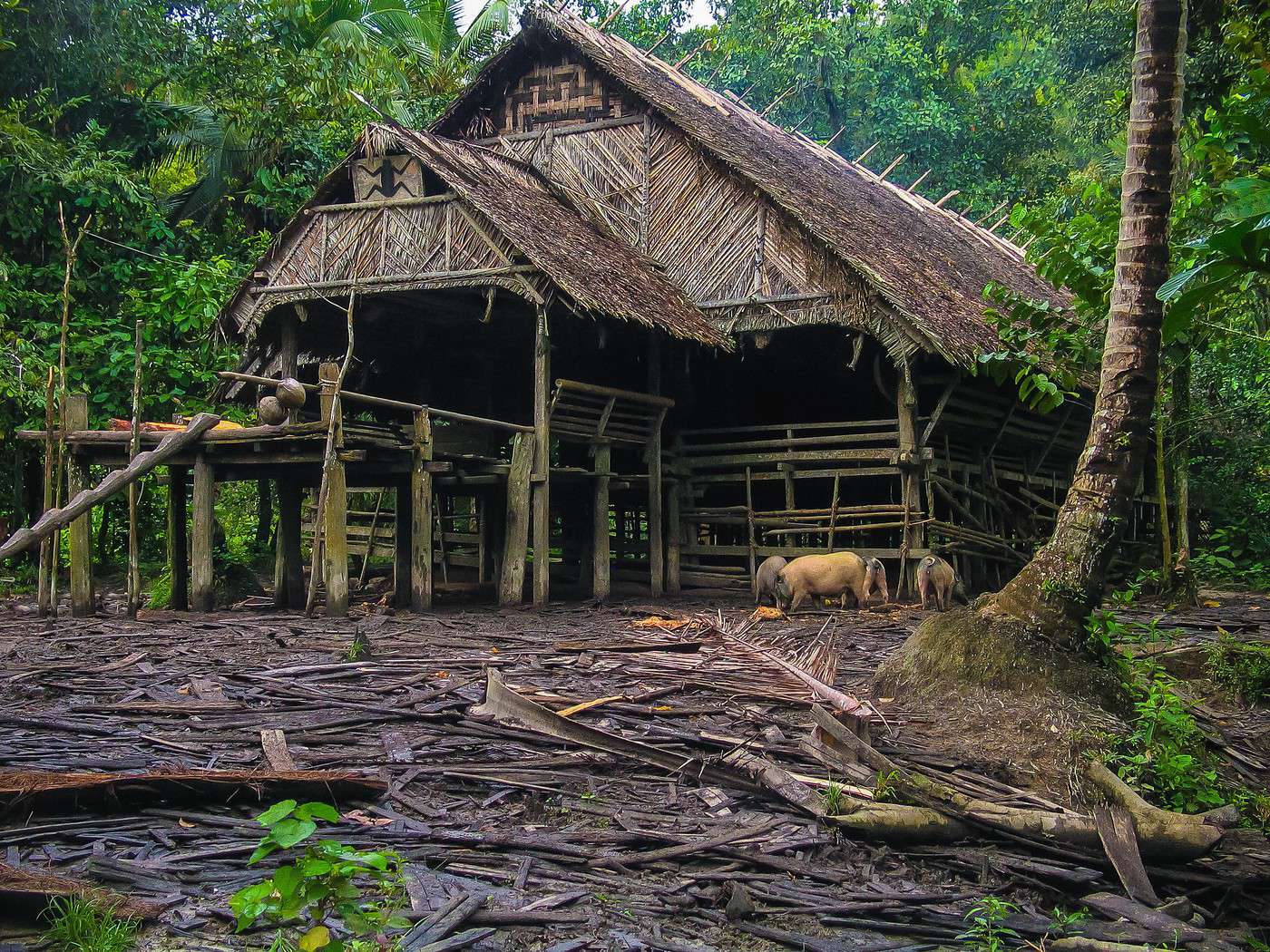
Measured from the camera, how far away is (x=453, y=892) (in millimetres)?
4133

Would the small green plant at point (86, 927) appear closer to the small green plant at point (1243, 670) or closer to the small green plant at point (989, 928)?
the small green plant at point (989, 928)

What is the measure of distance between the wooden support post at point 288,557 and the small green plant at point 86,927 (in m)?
9.49

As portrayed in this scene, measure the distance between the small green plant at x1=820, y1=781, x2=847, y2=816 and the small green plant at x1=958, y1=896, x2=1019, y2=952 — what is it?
2.48 feet

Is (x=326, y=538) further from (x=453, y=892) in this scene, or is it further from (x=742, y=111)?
(x=742, y=111)

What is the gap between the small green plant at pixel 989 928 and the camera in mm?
4078

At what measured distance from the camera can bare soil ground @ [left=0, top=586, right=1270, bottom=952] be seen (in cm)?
416

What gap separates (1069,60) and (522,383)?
13777mm

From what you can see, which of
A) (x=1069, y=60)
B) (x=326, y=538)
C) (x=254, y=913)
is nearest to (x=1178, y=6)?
(x=254, y=913)

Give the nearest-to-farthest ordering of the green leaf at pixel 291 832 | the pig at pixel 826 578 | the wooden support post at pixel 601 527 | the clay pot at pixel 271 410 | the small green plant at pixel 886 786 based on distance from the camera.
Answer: the green leaf at pixel 291 832, the small green plant at pixel 886 786, the clay pot at pixel 271 410, the pig at pixel 826 578, the wooden support post at pixel 601 527

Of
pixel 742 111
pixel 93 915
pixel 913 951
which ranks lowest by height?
pixel 913 951

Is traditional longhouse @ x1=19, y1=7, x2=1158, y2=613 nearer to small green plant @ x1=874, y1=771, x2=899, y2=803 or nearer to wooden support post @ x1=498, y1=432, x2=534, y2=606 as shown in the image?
wooden support post @ x1=498, y1=432, x2=534, y2=606

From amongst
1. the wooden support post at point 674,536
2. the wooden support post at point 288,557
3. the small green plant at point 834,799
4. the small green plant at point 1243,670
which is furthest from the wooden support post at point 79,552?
the small green plant at point 1243,670

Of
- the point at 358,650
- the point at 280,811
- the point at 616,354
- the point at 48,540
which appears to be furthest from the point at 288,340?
the point at 280,811

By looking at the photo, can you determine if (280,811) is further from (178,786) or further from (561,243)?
(561,243)
